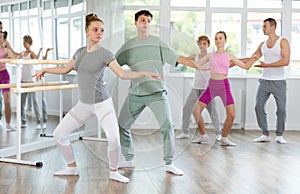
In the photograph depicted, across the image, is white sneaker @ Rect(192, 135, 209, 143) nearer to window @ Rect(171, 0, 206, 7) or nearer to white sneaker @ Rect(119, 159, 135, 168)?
white sneaker @ Rect(119, 159, 135, 168)

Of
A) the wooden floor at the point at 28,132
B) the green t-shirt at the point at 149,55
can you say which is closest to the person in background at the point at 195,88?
the green t-shirt at the point at 149,55

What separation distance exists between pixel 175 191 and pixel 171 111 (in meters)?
0.85

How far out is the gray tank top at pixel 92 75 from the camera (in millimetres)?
4113

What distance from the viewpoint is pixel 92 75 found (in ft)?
13.6

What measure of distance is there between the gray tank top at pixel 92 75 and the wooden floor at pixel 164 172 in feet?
2.04

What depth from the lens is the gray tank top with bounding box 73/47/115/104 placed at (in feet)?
13.5

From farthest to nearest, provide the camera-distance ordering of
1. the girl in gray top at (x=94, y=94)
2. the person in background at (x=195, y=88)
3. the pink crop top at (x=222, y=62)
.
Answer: the pink crop top at (x=222, y=62)
the person in background at (x=195, y=88)
the girl in gray top at (x=94, y=94)

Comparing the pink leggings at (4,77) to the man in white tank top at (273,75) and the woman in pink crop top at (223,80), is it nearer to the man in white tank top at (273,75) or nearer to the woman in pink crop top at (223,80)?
the woman in pink crop top at (223,80)

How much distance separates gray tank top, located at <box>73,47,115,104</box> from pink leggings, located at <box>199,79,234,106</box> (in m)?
1.10

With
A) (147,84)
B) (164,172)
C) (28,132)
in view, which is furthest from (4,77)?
(164,172)

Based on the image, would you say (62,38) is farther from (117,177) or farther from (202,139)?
(117,177)

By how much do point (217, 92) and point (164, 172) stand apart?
163 cm

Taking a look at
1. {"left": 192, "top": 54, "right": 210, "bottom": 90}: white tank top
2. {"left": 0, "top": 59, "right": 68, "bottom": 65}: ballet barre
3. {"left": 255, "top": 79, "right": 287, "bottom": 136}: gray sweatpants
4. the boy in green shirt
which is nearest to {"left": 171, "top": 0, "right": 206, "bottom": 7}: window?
{"left": 255, "top": 79, "right": 287, "bottom": 136}: gray sweatpants

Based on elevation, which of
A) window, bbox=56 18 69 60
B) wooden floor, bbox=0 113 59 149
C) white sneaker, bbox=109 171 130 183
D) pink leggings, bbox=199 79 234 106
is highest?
window, bbox=56 18 69 60
